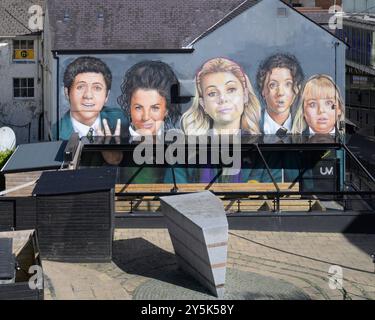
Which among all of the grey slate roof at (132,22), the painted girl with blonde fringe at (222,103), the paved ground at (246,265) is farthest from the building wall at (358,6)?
the paved ground at (246,265)

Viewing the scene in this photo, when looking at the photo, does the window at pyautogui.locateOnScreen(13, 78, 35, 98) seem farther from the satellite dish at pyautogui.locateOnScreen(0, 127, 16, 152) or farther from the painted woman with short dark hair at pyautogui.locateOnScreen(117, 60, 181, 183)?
the painted woman with short dark hair at pyautogui.locateOnScreen(117, 60, 181, 183)

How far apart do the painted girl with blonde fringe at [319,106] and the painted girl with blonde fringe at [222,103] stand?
167 cm

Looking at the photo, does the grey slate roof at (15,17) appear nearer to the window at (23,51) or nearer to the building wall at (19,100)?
the window at (23,51)

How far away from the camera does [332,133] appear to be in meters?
29.5

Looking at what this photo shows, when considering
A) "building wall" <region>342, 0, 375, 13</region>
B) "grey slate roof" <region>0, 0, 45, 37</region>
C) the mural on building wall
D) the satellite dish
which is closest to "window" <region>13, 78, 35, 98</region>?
"grey slate roof" <region>0, 0, 45, 37</region>

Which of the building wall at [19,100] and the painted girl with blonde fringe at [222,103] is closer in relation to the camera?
the painted girl with blonde fringe at [222,103]

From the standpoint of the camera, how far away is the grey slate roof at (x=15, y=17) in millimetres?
38562

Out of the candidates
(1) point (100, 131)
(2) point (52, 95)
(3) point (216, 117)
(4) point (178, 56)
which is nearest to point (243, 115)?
(3) point (216, 117)

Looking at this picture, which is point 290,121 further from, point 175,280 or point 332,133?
point 175,280

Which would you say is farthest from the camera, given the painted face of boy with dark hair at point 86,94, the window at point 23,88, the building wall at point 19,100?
the window at point 23,88

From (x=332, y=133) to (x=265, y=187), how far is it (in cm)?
404

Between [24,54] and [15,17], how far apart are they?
2.71 meters

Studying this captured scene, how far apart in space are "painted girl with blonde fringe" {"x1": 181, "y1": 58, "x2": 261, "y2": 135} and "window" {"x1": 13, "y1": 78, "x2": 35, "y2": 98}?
11.7 metres
